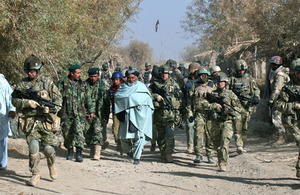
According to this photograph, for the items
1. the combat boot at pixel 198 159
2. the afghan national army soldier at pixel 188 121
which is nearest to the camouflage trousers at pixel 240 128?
the afghan national army soldier at pixel 188 121

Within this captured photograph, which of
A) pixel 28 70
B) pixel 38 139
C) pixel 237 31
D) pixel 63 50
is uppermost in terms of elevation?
pixel 237 31

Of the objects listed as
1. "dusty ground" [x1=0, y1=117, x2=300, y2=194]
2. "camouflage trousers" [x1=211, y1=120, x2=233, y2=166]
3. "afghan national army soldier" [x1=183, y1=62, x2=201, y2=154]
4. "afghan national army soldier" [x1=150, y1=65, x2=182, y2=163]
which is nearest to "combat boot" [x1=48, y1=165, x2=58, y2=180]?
"dusty ground" [x1=0, y1=117, x2=300, y2=194]

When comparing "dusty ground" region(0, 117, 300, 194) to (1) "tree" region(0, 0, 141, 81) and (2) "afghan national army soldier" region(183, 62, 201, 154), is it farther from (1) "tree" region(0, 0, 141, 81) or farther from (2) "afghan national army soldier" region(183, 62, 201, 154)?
(1) "tree" region(0, 0, 141, 81)

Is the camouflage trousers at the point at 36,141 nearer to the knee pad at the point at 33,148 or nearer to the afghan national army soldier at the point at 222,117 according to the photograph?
the knee pad at the point at 33,148

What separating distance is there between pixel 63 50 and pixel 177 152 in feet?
15.1

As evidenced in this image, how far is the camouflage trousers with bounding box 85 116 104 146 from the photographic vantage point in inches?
413

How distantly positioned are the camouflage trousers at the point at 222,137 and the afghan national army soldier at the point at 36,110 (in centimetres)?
305

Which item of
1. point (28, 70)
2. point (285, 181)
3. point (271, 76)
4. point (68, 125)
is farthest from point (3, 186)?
point (271, 76)

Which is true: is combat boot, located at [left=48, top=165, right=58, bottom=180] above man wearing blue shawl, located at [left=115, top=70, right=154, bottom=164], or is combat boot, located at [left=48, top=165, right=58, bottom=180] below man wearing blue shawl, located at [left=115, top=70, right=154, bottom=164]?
below

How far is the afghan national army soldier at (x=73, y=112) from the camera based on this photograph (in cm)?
1012

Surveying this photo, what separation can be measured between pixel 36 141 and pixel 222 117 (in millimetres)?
3461

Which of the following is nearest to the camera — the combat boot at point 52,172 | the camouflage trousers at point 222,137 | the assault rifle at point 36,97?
the assault rifle at point 36,97

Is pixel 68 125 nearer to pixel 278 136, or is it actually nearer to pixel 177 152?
pixel 177 152

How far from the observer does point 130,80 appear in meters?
10.3
